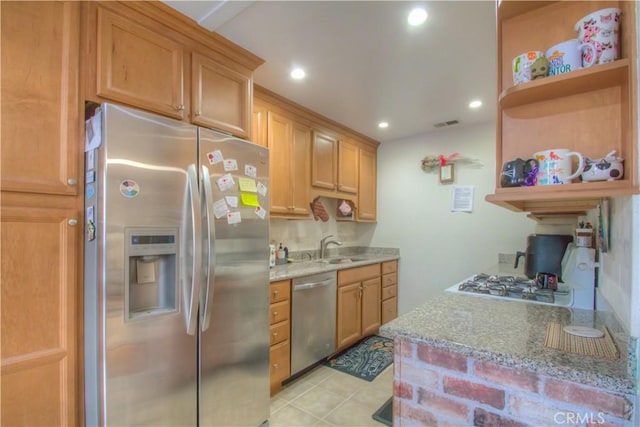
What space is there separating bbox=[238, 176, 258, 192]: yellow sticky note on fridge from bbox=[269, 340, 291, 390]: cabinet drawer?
1.16 meters

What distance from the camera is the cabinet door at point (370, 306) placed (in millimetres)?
3172

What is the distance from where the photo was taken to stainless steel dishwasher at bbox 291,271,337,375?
2.35 metres

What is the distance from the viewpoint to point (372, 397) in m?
2.20

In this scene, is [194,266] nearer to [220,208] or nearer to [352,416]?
Answer: [220,208]

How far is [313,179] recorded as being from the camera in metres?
2.98

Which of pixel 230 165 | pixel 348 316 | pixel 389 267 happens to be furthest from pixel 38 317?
pixel 389 267

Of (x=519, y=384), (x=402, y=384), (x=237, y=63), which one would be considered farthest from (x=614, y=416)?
(x=237, y=63)

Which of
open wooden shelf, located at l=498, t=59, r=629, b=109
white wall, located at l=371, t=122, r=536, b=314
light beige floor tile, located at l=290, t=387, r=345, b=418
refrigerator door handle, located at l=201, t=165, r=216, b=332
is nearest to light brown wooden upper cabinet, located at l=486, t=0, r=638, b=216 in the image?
open wooden shelf, located at l=498, t=59, r=629, b=109

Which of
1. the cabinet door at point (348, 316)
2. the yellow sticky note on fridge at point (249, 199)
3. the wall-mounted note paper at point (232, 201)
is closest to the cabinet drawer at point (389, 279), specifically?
the cabinet door at point (348, 316)

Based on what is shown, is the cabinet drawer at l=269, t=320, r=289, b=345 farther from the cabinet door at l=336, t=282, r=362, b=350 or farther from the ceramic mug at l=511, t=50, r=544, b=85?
the ceramic mug at l=511, t=50, r=544, b=85

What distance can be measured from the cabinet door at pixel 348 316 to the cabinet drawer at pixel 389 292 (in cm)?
53

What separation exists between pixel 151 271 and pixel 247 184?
0.67 m

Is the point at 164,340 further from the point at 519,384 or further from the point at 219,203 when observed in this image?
the point at 519,384

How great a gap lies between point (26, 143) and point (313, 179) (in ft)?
6.93
